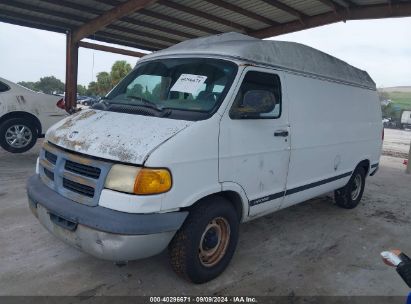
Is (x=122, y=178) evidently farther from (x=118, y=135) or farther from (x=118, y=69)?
(x=118, y=69)

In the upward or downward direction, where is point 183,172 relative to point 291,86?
downward

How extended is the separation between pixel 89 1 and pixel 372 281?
29.8 ft

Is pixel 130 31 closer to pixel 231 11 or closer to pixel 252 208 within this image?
pixel 231 11

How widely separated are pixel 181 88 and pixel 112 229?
1.64 meters

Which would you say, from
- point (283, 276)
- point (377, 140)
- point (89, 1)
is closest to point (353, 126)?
point (377, 140)

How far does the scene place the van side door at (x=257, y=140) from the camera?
340 cm

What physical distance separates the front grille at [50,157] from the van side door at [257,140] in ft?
5.35

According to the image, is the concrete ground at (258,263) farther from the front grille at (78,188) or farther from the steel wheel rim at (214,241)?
the front grille at (78,188)

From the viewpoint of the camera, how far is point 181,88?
3.63 meters

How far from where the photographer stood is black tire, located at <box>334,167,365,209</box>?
6.11 meters

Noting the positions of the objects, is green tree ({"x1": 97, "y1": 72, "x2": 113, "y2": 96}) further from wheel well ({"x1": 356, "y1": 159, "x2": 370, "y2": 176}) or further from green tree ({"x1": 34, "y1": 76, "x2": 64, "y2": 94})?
wheel well ({"x1": 356, "y1": 159, "x2": 370, "y2": 176})

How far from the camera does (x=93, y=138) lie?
3135 mm

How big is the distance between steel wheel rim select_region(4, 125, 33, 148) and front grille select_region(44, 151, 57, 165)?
5672 millimetres

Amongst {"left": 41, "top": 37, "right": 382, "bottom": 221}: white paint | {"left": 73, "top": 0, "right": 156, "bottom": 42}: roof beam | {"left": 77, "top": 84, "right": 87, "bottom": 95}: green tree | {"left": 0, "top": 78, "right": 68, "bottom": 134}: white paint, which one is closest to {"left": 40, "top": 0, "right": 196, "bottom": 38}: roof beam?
{"left": 73, "top": 0, "right": 156, "bottom": 42}: roof beam
